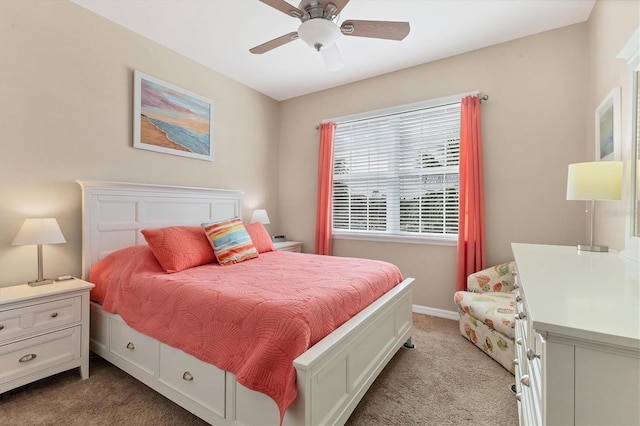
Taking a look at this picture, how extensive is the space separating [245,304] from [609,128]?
2582 mm

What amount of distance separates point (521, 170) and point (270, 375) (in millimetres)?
2897

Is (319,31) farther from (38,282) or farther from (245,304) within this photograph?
(38,282)

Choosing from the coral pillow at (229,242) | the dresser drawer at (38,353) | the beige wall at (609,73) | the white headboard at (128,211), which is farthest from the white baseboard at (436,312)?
the dresser drawer at (38,353)

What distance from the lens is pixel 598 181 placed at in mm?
1669

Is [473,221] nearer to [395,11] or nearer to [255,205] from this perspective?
[395,11]

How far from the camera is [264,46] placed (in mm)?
2143

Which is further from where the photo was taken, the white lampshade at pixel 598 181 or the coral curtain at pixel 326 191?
the coral curtain at pixel 326 191

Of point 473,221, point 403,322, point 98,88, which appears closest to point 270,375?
point 403,322

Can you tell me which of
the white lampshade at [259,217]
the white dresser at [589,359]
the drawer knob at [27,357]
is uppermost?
the white lampshade at [259,217]

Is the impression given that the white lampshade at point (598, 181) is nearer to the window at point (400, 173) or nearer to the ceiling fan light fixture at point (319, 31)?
the window at point (400, 173)

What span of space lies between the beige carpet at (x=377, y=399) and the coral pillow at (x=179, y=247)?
822mm

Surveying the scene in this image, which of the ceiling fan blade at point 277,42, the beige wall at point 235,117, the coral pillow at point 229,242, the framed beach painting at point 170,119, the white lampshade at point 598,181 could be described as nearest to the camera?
the white lampshade at point 598,181

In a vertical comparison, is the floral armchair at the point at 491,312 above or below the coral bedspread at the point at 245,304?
below

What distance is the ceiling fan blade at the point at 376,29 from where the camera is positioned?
1851 millimetres
